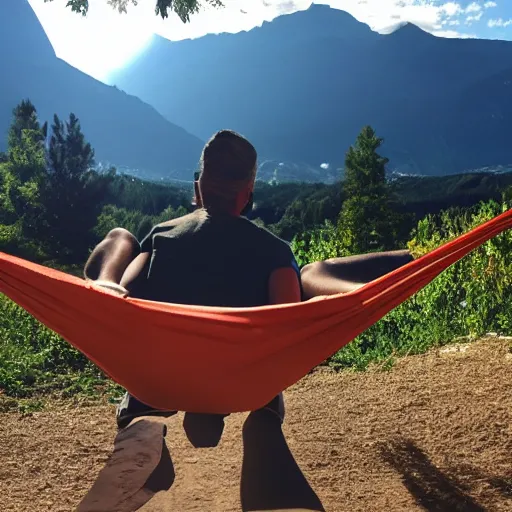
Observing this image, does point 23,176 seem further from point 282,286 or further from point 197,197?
point 282,286

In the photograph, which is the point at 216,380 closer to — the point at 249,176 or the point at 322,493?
the point at 249,176

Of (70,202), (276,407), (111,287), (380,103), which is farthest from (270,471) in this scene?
(380,103)

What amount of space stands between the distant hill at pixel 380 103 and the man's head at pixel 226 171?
14855 cm

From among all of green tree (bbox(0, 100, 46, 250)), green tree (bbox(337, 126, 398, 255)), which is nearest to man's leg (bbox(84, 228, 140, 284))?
green tree (bbox(337, 126, 398, 255))

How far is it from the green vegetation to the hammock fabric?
21.8 inches

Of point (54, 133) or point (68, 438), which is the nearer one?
point (68, 438)

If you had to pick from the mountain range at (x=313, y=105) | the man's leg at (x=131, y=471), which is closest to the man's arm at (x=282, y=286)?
the man's leg at (x=131, y=471)

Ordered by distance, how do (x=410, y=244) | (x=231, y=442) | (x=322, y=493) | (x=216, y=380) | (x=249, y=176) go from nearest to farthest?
(x=216, y=380)
(x=249, y=176)
(x=322, y=493)
(x=231, y=442)
(x=410, y=244)

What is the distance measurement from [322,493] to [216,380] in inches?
63.3

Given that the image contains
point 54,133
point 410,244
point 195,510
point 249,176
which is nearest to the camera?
point 249,176

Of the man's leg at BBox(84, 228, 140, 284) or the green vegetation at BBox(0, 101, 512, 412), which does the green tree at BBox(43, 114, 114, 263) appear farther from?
the man's leg at BBox(84, 228, 140, 284)

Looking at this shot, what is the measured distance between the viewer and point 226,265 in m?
2.14

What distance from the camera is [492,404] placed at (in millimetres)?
4078

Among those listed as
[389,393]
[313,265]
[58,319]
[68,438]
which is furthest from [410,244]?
[58,319]
